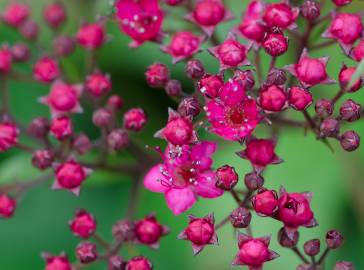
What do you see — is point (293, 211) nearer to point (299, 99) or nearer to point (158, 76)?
point (299, 99)

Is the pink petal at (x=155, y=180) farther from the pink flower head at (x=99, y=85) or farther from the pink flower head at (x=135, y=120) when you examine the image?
the pink flower head at (x=99, y=85)

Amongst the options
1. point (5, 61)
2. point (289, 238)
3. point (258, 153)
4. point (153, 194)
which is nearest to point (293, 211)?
point (289, 238)

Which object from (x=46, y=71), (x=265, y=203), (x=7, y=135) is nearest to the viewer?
(x=265, y=203)

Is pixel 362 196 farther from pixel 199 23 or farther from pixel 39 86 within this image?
pixel 39 86

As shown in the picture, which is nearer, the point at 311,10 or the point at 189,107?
the point at 189,107

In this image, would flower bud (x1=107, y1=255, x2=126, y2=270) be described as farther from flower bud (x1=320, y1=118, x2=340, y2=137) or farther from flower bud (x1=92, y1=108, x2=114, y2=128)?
flower bud (x1=320, y1=118, x2=340, y2=137)

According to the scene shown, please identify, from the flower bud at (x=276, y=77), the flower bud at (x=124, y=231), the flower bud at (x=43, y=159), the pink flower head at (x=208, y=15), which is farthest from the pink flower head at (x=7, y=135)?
the flower bud at (x=276, y=77)
